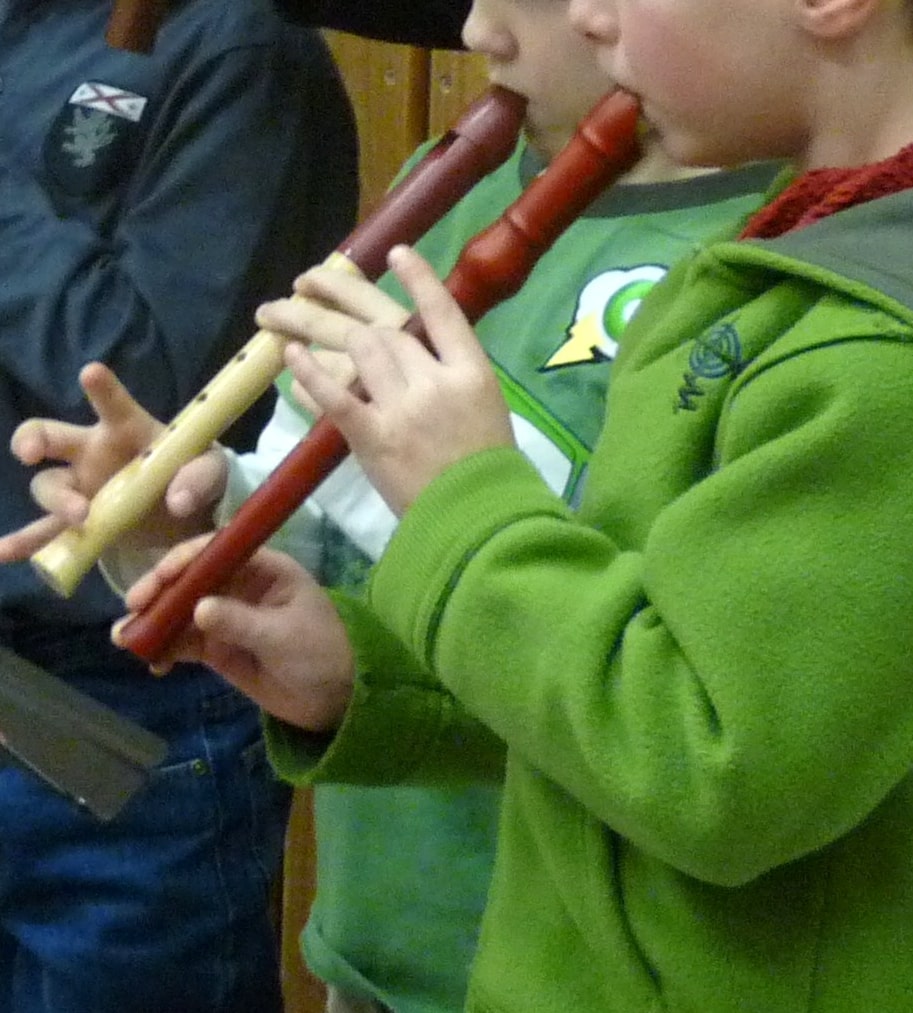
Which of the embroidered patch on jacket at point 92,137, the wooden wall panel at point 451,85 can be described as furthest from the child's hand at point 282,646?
the wooden wall panel at point 451,85

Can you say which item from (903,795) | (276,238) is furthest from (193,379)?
(903,795)

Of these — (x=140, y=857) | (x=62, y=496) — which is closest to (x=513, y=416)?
(x=62, y=496)

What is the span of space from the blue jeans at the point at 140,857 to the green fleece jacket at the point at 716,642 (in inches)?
18.5

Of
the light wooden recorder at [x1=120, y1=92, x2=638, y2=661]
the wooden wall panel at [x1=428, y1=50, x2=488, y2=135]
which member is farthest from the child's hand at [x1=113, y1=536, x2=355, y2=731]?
the wooden wall panel at [x1=428, y1=50, x2=488, y2=135]

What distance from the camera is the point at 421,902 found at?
736mm

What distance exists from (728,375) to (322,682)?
286 mm

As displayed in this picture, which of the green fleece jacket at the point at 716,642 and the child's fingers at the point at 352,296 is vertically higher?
the child's fingers at the point at 352,296

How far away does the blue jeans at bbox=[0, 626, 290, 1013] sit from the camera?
94cm

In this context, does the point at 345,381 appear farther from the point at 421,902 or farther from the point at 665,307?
the point at 421,902

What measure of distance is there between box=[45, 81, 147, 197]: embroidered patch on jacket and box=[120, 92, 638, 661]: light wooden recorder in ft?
1.27

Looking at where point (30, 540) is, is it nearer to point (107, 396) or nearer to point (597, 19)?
point (107, 396)

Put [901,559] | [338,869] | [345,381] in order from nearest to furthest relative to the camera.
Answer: [901,559]
[345,381]
[338,869]

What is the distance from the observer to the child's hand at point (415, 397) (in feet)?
1.63

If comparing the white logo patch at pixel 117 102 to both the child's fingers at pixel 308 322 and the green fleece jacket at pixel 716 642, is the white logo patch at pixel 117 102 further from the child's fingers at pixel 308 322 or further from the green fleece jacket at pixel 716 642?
the green fleece jacket at pixel 716 642
